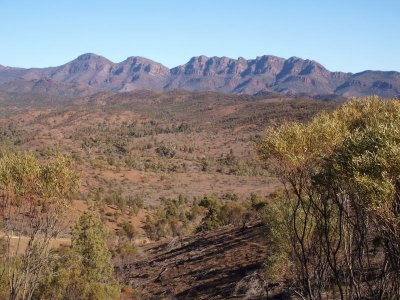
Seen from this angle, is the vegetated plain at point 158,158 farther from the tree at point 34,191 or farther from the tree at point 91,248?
the tree at point 34,191

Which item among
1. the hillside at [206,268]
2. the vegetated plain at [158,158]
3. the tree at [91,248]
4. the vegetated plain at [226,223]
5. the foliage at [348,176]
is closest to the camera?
the foliage at [348,176]

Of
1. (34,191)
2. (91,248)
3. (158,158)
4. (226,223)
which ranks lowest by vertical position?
(158,158)

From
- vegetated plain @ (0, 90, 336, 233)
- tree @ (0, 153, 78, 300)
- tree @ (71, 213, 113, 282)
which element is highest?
tree @ (0, 153, 78, 300)

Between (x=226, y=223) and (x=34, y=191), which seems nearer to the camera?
(x=34, y=191)

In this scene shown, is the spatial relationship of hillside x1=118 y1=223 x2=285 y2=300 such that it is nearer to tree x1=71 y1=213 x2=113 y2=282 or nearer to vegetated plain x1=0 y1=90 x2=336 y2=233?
tree x1=71 y1=213 x2=113 y2=282

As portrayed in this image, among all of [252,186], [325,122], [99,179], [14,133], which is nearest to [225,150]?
[252,186]

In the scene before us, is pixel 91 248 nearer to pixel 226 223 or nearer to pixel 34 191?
pixel 34 191

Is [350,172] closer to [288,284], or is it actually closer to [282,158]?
[282,158]

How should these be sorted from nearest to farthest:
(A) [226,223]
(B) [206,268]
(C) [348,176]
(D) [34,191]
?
(C) [348,176] → (D) [34,191] → (B) [206,268] → (A) [226,223]

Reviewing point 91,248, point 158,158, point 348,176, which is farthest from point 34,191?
point 158,158

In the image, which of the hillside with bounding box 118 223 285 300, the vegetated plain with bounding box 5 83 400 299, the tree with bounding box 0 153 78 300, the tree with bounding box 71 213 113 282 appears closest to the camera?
the vegetated plain with bounding box 5 83 400 299

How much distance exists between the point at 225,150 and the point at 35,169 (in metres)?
135

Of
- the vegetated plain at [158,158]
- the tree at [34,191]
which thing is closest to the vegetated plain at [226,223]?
the tree at [34,191]

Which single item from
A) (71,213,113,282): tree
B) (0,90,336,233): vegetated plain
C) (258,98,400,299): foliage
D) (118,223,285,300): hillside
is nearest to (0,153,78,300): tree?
(258,98,400,299): foliage
